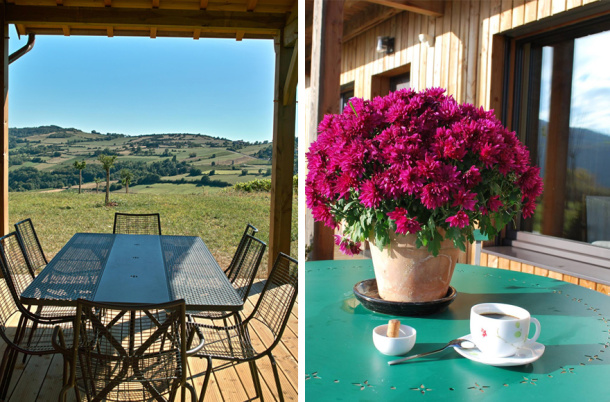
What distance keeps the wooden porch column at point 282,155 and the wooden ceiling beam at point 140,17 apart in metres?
0.30

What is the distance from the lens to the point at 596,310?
1352mm

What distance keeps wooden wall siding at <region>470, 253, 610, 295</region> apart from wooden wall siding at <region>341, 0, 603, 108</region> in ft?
3.55

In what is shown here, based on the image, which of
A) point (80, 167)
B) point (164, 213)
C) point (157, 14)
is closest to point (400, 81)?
point (157, 14)

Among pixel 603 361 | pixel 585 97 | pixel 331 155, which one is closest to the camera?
pixel 603 361

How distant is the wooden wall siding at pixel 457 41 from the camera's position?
11.9ft

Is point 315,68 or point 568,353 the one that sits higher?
point 315,68

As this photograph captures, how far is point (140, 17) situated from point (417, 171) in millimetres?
4740

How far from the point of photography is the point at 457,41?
4.21 meters

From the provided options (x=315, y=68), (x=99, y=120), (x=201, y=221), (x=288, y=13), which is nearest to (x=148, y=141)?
(x=99, y=120)

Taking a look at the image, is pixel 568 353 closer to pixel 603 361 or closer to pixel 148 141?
pixel 603 361

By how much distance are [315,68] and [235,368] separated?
6.31 feet

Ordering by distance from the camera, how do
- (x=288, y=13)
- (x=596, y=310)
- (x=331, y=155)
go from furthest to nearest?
1. (x=288, y=13)
2. (x=596, y=310)
3. (x=331, y=155)

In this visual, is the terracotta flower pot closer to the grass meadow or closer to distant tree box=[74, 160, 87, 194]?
the grass meadow

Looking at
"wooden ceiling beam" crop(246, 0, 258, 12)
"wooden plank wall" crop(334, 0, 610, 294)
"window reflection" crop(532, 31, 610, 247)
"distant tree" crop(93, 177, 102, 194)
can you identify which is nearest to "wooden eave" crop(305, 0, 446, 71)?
"wooden plank wall" crop(334, 0, 610, 294)
